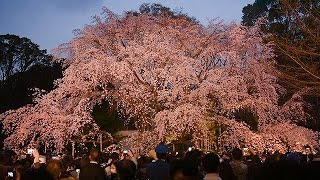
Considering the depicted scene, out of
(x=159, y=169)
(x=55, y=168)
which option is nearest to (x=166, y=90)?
(x=159, y=169)

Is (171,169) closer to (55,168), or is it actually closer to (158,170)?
(55,168)

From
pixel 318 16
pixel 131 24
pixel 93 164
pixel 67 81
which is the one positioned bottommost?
pixel 93 164

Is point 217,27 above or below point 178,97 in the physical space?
above

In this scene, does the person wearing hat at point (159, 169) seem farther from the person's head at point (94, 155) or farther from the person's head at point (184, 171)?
the person's head at point (184, 171)

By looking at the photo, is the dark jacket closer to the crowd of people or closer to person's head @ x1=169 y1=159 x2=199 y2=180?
the crowd of people

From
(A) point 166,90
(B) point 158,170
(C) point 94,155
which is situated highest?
(A) point 166,90

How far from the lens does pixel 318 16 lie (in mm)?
16547

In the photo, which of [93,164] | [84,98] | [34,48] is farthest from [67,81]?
[34,48]

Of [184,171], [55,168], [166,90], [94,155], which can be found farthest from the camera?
[166,90]

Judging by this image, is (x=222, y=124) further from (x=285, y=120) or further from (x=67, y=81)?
(x=67, y=81)

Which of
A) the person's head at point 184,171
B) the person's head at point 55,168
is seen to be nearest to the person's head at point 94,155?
the person's head at point 55,168

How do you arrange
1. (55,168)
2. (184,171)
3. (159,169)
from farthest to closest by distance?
(159,169), (55,168), (184,171)

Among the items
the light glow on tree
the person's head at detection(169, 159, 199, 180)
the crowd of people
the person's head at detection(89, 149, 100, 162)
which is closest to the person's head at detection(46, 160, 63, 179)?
the crowd of people

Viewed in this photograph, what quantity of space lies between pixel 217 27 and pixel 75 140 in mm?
7902
